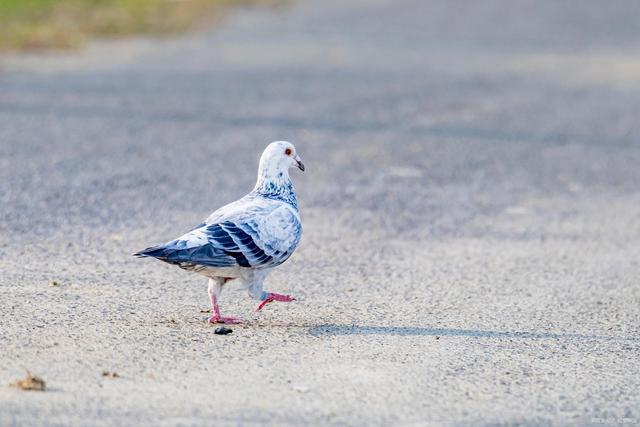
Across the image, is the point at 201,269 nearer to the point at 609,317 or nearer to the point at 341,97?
the point at 609,317

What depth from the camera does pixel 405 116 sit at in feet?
46.1

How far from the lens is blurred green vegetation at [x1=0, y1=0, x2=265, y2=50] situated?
1709cm

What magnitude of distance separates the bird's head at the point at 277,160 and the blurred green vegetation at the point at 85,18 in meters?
10.5

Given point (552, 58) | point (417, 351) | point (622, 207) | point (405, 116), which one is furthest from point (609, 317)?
point (552, 58)

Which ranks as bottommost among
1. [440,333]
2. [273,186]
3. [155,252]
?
[440,333]

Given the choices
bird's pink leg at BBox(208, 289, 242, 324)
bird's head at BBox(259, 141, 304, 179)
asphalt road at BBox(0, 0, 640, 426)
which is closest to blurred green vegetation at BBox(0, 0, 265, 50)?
asphalt road at BBox(0, 0, 640, 426)

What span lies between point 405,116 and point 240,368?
28.7 feet

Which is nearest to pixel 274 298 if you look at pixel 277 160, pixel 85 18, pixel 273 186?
pixel 273 186

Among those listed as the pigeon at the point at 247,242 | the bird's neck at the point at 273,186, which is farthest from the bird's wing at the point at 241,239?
the bird's neck at the point at 273,186

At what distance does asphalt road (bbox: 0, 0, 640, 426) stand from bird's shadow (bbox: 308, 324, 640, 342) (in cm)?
2

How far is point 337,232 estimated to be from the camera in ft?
29.7

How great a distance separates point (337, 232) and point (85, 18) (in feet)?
38.2

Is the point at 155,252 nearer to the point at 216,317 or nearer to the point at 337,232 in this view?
the point at 216,317

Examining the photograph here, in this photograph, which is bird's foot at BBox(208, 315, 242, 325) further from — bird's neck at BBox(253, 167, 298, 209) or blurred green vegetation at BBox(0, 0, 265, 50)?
blurred green vegetation at BBox(0, 0, 265, 50)
